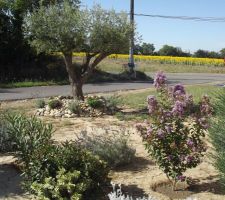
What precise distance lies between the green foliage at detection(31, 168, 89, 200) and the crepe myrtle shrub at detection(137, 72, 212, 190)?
120cm

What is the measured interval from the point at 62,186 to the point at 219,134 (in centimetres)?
201

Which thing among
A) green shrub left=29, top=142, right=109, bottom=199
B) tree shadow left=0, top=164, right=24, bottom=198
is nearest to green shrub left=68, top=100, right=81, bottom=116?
tree shadow left=0, top=164, right=24, bottom=198

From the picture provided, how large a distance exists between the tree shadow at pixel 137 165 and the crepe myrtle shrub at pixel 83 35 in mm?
7420

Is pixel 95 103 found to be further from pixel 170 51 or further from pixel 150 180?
pixel 170 51

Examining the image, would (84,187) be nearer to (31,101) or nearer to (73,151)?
(73,151)

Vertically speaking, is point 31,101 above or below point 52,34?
below

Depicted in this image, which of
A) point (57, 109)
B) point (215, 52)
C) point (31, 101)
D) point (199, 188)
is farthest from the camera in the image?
point (215, 52)

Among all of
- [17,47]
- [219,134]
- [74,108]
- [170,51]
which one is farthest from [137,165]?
[170,51]

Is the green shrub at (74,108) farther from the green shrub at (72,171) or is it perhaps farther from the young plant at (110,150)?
the green shrub at (72,171)

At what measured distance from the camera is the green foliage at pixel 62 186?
5297mm

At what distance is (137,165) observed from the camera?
25.2ft

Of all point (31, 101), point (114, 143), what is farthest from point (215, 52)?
point (114, 143)

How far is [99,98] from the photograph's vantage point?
47.8 ft

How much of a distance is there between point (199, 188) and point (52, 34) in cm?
991
